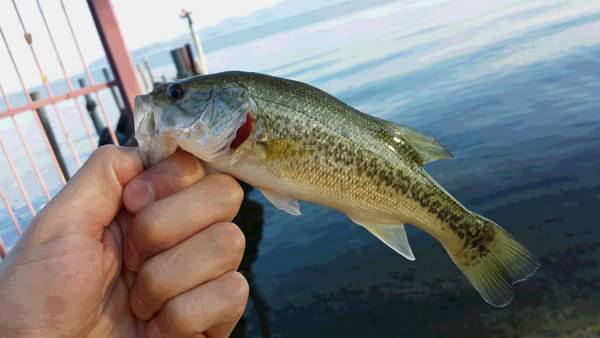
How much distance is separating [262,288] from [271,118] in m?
5.37

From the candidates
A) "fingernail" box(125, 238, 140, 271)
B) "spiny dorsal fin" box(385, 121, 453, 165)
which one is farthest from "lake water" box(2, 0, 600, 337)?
"fingernail" box(125, 238, 140, 271)

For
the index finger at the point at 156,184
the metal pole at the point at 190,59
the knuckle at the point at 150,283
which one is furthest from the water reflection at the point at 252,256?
the metal pole at the point at 190,59

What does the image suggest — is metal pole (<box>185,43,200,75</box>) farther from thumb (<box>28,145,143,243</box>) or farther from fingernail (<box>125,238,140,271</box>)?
fingernail (<box>125,238,140,271</box>)

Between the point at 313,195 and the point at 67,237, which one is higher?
the point at 67,237

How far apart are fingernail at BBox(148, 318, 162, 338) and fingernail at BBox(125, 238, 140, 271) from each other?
31 cm

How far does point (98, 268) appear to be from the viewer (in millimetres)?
2197

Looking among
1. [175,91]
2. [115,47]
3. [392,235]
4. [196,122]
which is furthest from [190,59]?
[392,235]

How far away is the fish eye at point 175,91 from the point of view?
2.52 m

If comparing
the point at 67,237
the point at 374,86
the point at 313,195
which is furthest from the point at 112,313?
the point at 374,86

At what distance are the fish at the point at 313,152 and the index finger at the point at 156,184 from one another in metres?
0.10

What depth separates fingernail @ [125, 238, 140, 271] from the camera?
2.30 m

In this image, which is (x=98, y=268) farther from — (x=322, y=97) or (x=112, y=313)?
(x=322, y=97)

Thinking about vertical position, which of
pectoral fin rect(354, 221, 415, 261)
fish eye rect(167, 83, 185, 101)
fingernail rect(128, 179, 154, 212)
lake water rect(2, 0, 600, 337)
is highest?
fish eye rect(167, 83, 185, 101)

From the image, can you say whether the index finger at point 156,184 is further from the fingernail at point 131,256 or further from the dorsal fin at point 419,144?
the dorsal fin at point 419,144
